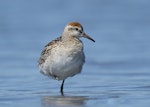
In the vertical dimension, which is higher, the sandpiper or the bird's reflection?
A: the sandpiper

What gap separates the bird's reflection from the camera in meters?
11.6

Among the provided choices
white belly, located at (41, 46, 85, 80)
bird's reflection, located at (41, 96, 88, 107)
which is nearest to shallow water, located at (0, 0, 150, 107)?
bird's reflection, located at (41, 96, 88, 107)

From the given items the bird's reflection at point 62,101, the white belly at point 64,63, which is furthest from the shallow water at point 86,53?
→ the white belly at point 64,63

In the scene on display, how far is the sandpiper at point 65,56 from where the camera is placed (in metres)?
12.8

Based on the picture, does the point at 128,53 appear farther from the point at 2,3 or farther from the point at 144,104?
the point at 2,3

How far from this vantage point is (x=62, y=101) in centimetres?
1189

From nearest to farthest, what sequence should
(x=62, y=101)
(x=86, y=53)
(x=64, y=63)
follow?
(x=62, y=101) < (x=64, y=63) < (x=86, y=53)

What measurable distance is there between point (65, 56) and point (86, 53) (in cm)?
580

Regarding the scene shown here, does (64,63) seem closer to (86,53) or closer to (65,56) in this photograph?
(65,56)

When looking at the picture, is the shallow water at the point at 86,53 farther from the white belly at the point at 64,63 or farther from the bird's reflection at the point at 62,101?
the white belly at the point at 64,63

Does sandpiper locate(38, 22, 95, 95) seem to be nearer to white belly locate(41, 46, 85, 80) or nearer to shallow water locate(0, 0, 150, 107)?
white belly locate(41, 46, 85, 80)

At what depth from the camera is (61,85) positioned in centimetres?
1356

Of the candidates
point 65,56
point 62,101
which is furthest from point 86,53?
point 62,101

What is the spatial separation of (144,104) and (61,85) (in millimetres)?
2649
